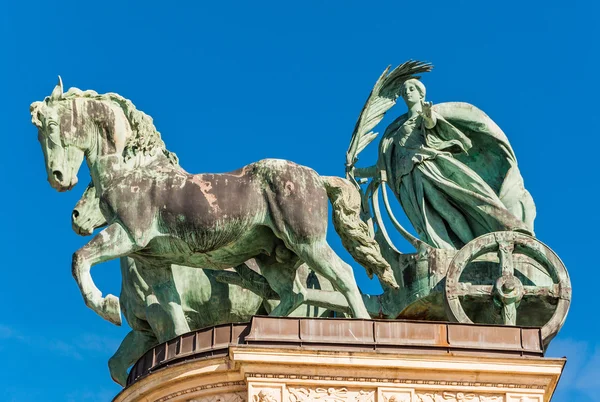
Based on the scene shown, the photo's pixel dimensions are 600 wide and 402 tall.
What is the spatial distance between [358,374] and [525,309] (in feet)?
12.1

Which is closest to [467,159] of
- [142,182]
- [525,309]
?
[525,309]

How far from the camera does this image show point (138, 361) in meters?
26.1

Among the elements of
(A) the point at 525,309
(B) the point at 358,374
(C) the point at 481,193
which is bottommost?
(B) the point at 358,374

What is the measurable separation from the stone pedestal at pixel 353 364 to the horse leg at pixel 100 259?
113 centimetres

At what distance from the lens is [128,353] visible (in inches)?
1111

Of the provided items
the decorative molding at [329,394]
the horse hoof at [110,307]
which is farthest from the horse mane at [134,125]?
the decorative molding at [329,394]

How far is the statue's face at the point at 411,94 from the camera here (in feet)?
97.5

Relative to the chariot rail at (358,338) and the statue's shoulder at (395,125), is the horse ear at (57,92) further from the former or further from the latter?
the statue's shoulder at (395,125)

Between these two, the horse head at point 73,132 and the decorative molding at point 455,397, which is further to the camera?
the horse head at point 73,132

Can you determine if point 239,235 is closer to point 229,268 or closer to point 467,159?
point 229,268

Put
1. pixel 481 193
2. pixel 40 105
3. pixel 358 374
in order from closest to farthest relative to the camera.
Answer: pixel 358 374 → pixel 40 105 → pixel 481 193

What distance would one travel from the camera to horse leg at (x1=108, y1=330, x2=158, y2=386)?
28.0 metres

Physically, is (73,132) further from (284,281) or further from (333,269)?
(333,269)

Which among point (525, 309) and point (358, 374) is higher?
point (525, 309)
